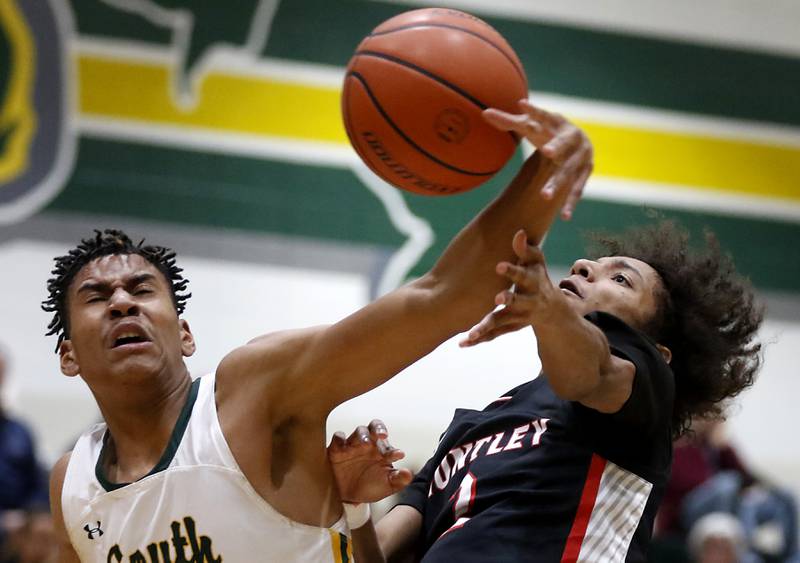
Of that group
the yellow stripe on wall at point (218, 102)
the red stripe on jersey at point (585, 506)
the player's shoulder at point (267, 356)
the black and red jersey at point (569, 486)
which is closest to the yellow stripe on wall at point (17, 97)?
the yellow stripe on wall at point (218, 102)

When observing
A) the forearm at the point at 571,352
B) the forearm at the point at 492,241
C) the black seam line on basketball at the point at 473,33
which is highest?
the black seam line on basketball at the point at 473,33

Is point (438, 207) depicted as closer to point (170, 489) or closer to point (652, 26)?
point (652, 26)

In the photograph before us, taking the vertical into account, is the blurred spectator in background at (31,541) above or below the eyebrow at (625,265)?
below

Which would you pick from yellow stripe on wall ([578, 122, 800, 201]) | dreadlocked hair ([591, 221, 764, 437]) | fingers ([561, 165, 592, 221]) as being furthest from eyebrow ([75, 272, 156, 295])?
yellow stripe on wall ([578, 122, 800, 201])

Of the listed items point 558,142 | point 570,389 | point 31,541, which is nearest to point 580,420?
point 570,389

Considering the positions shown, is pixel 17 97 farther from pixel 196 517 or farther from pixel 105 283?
pixel 196 517

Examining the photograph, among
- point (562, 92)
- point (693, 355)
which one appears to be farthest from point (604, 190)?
point (693, 355)

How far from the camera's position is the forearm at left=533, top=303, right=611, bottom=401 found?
265 cm

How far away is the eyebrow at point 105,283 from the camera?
3.28 m

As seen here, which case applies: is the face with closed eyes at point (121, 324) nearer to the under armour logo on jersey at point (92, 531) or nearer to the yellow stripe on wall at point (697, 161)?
the under armour logo on jersey at point (92, 531)

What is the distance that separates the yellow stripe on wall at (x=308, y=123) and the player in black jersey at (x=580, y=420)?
578 cm

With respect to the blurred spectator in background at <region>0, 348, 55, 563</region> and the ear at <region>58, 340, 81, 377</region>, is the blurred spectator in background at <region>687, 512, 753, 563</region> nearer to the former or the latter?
the blurred spectator in background at <region>0, 348, 55, 563</region>

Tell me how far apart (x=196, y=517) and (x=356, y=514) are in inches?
19.2

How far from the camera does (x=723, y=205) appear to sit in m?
9.73
